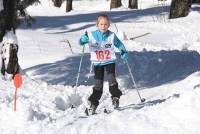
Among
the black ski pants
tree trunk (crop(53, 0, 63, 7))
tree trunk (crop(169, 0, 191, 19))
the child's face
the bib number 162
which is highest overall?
the child's face

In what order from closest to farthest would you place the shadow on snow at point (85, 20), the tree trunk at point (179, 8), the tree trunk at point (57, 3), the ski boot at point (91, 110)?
the ski boot at point (91, 110) < the shadow on snow at point (85, 20) < the tree trunk at point (179, 8) < the tree trunk at point (57, 3)

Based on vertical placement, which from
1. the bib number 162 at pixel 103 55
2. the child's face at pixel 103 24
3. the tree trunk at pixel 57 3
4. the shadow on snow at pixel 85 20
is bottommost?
the tree trunk at pixel 57 3

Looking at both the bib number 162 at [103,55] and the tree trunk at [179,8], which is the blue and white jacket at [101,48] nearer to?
the bib number 162 at [103,55]

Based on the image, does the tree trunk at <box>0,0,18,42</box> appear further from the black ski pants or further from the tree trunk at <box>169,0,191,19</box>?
the tree trunk at <box>169,0,191,19</box>

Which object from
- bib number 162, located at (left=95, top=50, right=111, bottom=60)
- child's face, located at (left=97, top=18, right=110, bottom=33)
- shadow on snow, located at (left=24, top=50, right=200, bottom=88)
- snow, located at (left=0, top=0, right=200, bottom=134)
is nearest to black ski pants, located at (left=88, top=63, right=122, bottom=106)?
bib number 162, located at (left=95, top=50, right=111, bottom=60)

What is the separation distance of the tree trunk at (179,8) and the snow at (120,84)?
1.58 ft

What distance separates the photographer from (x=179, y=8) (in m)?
29.6

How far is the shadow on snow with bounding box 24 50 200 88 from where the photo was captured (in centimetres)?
1519

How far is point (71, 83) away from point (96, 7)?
109ft

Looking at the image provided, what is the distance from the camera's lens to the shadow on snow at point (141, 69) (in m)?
15.2

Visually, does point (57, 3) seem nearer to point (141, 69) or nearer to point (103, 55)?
point (141, 69)

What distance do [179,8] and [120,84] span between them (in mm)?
15550

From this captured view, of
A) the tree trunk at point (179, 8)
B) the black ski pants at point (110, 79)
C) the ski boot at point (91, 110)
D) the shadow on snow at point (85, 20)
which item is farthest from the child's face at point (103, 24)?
the tree trunk at point (179, 8)

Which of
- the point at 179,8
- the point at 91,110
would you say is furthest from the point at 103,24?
the point at 179,8
